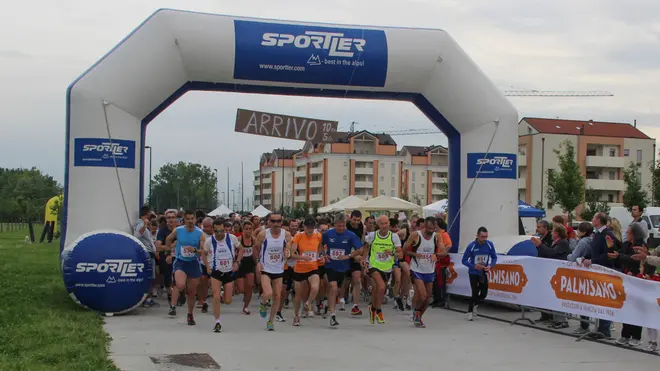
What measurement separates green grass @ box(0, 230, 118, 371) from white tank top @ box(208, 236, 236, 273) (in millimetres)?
1872

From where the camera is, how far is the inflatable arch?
1325 centimetres

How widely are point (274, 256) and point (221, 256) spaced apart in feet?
2.66

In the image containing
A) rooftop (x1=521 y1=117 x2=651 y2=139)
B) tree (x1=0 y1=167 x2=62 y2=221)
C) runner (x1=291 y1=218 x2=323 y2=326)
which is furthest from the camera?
rooftop (x1=521 y1=117 x2=651 y2=139)

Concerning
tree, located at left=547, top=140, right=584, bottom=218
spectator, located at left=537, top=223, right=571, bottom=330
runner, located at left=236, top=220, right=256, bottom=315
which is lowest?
runner, located at left=236, top=220, right=256, bottom=315

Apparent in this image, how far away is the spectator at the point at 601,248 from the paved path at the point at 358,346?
0.44 metres

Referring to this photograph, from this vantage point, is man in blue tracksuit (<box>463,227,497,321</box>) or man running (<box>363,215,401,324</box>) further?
man in blue tracksuit (<box>463,227,497,321</box>)

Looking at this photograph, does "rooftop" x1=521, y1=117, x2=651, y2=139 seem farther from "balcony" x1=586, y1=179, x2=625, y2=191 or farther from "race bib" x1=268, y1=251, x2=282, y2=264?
"race bib" x1=268, y1=251, x2=282, y2=264

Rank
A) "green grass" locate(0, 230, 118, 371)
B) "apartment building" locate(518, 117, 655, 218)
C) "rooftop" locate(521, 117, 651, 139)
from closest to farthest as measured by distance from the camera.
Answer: "green grass" locate(0, 230, 118, 371)
"apartment building" locate(518, 117, 655, 218)
"rooftop" locate(521, 117, 651, 139)

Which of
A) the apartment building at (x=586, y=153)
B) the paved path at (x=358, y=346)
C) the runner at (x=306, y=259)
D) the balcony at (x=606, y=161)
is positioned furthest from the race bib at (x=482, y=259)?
the balcony at (x=606, y=161)

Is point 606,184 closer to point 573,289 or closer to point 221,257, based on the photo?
point 573,289

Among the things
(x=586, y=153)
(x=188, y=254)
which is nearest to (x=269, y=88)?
(x=188, y=254)

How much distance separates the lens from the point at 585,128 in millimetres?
78375

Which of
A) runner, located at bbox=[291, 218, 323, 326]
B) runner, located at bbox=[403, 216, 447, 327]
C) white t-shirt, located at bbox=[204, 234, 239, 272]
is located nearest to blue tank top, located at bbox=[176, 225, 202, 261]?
white t-shirt, located at bbox=[204, 234, 239, 272]

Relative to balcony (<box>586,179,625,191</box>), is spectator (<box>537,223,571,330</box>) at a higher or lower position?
lower
